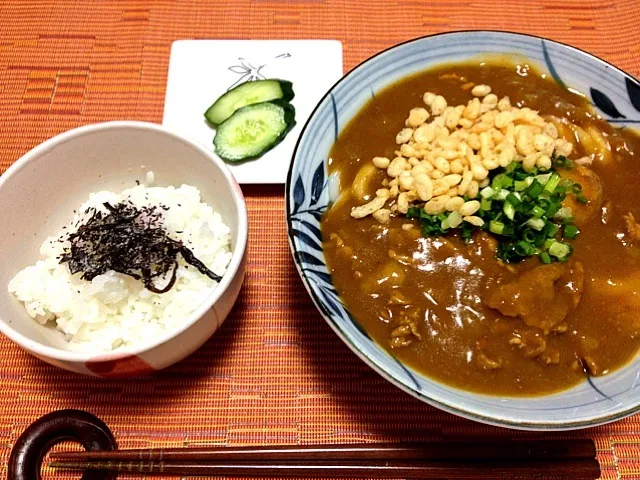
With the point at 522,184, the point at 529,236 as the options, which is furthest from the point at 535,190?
the point at 529,236

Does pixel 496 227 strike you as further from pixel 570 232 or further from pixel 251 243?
pixel 251 243

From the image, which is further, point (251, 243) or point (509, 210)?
point (251, 243)

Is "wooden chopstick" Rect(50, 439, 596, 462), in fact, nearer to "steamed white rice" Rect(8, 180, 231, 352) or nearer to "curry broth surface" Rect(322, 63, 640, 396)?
"curry broth surface" Rect(322, 63, 640, 396)

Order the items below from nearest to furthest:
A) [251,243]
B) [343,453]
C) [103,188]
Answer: [343,453], [103,188], [251,243]

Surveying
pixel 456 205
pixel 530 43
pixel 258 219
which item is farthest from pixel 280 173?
pixel 530 43

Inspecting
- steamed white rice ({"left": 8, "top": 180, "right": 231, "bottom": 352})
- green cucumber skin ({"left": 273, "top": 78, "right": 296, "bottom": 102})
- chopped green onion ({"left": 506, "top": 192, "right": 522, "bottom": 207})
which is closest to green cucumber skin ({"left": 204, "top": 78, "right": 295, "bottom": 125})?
green cucumber skin ({"left": 273, "top": 78, "right": 296, "bottom": 102})

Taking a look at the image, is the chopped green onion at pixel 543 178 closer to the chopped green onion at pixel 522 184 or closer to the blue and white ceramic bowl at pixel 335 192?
the chopped green onion at pixel 522 184
